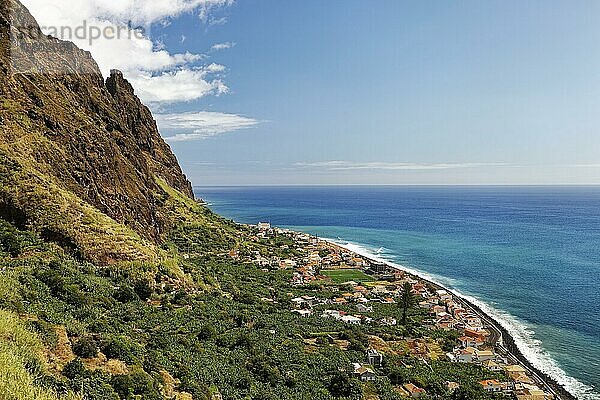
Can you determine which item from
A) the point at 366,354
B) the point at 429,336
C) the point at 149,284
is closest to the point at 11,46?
the point at 149,284

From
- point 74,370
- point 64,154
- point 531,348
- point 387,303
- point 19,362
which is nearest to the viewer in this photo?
point 19,362

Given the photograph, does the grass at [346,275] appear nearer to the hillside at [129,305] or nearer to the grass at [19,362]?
the hillside at [129,305]

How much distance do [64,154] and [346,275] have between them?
43077mm

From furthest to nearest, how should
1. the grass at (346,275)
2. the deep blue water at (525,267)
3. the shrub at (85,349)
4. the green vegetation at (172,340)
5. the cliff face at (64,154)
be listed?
the grass at (346,275) < the deep blue water at (525,267) < the cliff face at (64,154) < the shrub at (85,349) < the green vegetation at (172,340)

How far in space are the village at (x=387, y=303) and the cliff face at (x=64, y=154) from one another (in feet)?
62.8

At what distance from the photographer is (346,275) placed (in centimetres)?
6581

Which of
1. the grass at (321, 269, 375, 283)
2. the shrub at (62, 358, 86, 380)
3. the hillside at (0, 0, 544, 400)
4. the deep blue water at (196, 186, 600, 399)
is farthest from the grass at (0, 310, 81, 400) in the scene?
the grass at (321, 269, 375, 283)

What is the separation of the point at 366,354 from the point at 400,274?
36400mm

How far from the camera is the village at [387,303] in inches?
1169

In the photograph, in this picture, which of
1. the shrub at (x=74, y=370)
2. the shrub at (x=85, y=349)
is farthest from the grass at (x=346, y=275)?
the shrub at (x=74, y=370)

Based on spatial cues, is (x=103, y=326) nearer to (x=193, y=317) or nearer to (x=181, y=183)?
(x=193, y=317)

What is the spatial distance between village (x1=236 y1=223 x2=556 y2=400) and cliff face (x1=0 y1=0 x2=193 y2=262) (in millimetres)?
19156

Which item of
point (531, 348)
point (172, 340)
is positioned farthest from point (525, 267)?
point (172, 340)

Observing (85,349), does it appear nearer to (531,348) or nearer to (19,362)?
(19,362)
